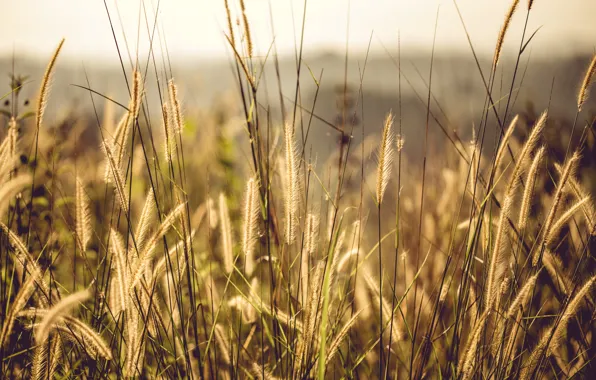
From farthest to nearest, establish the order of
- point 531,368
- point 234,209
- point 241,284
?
point 234,209 < point 241,284 < point 531,368

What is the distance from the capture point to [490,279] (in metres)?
1.29

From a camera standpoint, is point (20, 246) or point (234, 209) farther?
point (234, 209)

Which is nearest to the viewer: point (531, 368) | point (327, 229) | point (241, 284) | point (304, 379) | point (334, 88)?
point (304, 379)

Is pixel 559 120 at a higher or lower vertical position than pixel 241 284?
higher

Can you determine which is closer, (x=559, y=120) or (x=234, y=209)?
A: (x=234, y=209)

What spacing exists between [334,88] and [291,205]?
2.17 meters

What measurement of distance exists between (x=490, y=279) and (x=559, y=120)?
2329mm

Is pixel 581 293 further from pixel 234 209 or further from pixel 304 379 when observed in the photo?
pixel 234 209

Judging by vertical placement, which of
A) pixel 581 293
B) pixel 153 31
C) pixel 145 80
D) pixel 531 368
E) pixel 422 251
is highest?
pixel 153 31

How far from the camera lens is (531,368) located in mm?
1453

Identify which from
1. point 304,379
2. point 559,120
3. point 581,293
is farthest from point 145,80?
point 559,120

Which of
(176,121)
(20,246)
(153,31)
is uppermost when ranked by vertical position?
(153,31)

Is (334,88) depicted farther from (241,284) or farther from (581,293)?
(581,293)

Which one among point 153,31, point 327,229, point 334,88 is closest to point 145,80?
point 153,31
